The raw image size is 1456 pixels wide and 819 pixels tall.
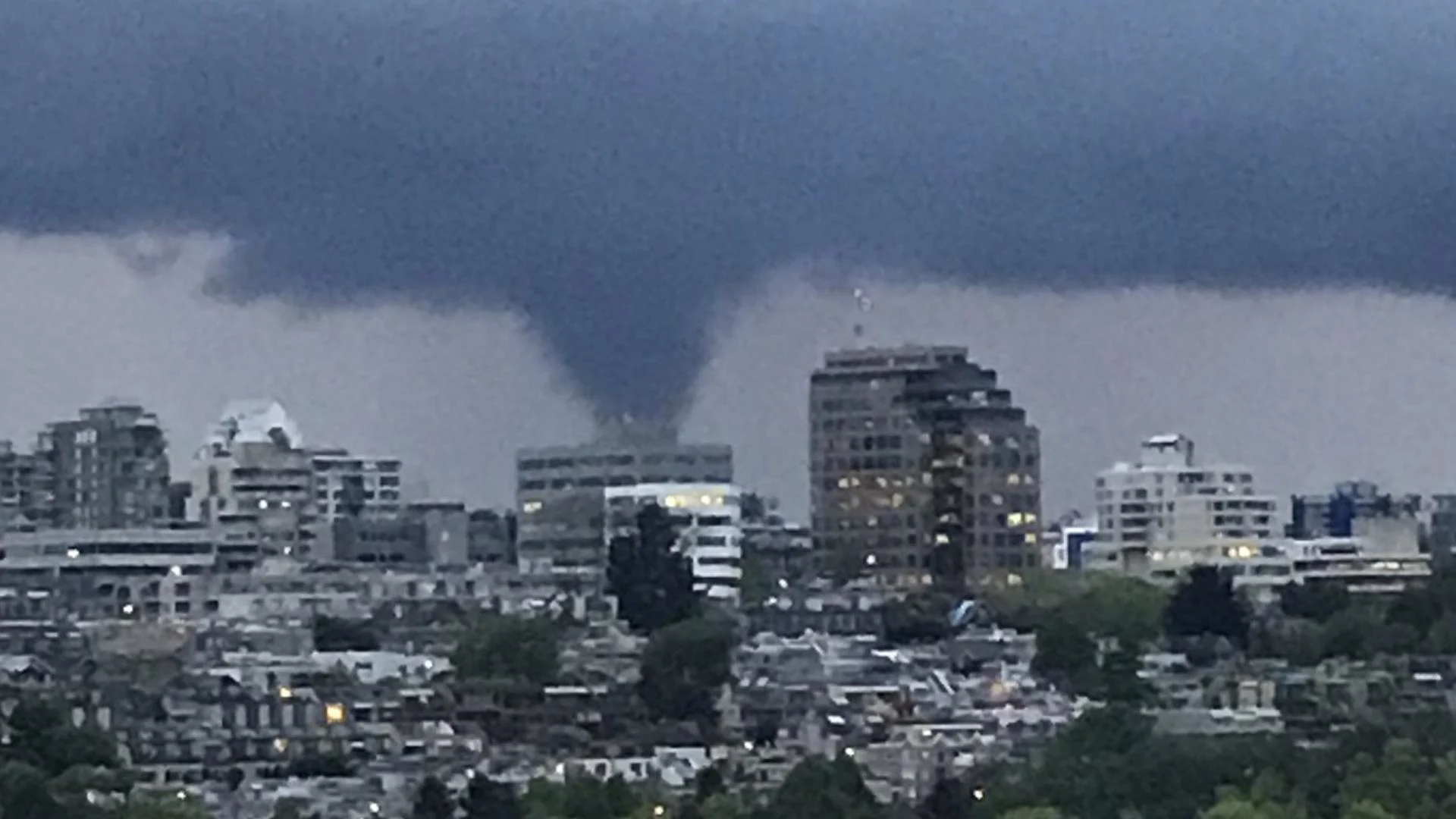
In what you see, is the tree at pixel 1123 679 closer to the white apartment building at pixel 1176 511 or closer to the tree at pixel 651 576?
the tree at pixel 651 576

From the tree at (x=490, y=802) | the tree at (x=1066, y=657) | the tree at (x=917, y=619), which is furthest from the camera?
the tree at (x=917, y=619)

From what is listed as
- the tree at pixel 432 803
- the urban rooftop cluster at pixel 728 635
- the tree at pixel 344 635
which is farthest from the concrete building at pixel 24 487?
the tree at pixel 432 803

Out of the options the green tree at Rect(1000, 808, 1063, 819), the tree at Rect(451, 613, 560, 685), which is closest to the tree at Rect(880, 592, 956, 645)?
the tree at Rect(451, 613, 560, 685)

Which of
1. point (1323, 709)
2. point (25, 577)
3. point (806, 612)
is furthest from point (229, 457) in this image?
point (1323, 709)

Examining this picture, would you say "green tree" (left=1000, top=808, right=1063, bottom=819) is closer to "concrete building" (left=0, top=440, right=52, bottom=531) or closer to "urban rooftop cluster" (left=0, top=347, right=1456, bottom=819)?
"urban rooftop cluster" (left=0, top=347, right=1456, bottom=819)

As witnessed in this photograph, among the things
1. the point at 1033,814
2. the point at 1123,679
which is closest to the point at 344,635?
the point at 1123,679

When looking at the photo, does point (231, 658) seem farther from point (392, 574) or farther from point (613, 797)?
point (613, 797)
